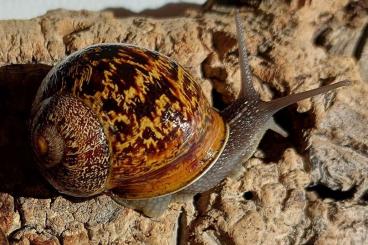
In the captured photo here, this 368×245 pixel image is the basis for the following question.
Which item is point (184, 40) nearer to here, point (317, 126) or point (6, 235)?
point (317, 126)

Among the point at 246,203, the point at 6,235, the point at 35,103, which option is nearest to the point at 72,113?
the point at 35,103

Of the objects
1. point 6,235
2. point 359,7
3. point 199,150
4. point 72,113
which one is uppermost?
point 359,7

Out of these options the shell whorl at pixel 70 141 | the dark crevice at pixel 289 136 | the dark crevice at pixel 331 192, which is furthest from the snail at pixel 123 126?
the dark crevice at pixel 331 192

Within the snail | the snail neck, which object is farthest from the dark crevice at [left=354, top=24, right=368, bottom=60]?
the snail neck

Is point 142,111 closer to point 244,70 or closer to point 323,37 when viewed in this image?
point 244,70

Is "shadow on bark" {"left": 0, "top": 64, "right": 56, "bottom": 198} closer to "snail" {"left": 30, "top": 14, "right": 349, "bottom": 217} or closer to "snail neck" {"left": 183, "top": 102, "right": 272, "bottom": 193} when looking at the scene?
"snail" {"left": 30, "top": 14, "right": 349, "bottom": 217}

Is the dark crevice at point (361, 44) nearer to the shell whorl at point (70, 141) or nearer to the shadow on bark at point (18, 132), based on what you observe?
the shell whorl at point (70, 141)
